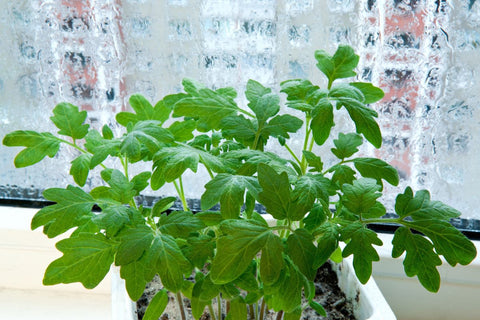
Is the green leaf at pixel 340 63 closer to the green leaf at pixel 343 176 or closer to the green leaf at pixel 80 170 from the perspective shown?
the green leaf at pixel 343 176

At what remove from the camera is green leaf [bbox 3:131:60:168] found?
682mm

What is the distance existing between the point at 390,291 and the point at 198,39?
2.04ft

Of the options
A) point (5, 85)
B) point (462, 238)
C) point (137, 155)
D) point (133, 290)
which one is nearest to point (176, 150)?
point (137, 155)

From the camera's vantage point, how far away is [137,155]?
61cm

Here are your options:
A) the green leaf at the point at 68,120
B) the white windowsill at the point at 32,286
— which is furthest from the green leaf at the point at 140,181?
the white windowsill at the point at 32,286

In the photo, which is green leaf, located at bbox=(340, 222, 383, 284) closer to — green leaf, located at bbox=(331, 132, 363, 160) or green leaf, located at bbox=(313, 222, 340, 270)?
green leaf, located at bbox=(313, 222, 340, 270)

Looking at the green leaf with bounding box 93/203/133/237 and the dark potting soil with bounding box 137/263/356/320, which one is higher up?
the green leaf with bounding box 93/203/133/237

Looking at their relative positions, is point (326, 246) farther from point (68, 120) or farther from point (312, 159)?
point (68, 120)

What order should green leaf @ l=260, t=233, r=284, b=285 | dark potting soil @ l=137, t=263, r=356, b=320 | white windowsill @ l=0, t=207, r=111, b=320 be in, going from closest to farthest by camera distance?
1. green leaf @ l=260, t=233, r=284, b=285
2. dark potting soil @ l=137, t=263, r=356, b=320
3. white windowsill @ l=0, t=207, r=111, b=320

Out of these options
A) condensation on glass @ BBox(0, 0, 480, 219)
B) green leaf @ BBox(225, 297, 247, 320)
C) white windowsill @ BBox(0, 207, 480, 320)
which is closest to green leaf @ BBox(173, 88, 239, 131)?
green leaf @ BBox(225, 297, 247, 320)

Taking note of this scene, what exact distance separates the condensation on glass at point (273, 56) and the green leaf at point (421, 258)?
48 centimetres

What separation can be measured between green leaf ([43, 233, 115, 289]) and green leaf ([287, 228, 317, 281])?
0.21m

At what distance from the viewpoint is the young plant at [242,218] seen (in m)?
0.56

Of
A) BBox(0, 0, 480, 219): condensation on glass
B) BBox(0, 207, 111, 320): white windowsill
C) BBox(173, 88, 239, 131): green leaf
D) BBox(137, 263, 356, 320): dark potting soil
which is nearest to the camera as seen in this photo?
BBox(173, 88, 239, 131): green leaf
